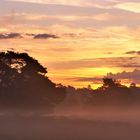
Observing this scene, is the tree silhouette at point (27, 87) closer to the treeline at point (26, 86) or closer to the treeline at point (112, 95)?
the treeline at point (26, 86)

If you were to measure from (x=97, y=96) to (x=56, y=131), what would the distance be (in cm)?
10779

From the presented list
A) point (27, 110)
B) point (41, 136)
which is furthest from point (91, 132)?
point (27, 110)

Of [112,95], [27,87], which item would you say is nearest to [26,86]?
[27,87]

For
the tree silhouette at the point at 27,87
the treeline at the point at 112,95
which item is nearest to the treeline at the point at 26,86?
the tree silhouette at the point at 27,87

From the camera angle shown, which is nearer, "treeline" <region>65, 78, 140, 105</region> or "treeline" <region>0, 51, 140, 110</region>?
"treeline" <region>0, 51, 140, 110</region>

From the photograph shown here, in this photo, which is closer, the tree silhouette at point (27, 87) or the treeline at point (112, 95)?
the tree silhouette at point (27, 87)

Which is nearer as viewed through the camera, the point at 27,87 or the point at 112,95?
the point at 27,87

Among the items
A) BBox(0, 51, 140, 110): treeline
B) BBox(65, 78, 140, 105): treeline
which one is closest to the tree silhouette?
BBox(0, 51, 140, 110): treeline

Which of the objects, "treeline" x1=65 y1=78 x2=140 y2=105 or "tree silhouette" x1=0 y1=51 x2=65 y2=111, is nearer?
"tree silhouette" x1=0 y1=51 x2=65 y2=111

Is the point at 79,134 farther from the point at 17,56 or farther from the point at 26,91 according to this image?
the point at 17,56

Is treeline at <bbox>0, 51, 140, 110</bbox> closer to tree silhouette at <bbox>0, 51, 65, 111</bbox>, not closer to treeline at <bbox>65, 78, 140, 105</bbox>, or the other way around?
tree silhouette at <bbox>0, 51, 65, 111</bbox>

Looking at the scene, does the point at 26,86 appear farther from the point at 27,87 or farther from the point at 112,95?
the point at 112,95

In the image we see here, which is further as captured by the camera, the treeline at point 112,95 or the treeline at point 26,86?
the treeline at point 112,95

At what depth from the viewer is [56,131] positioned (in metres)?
43.4
